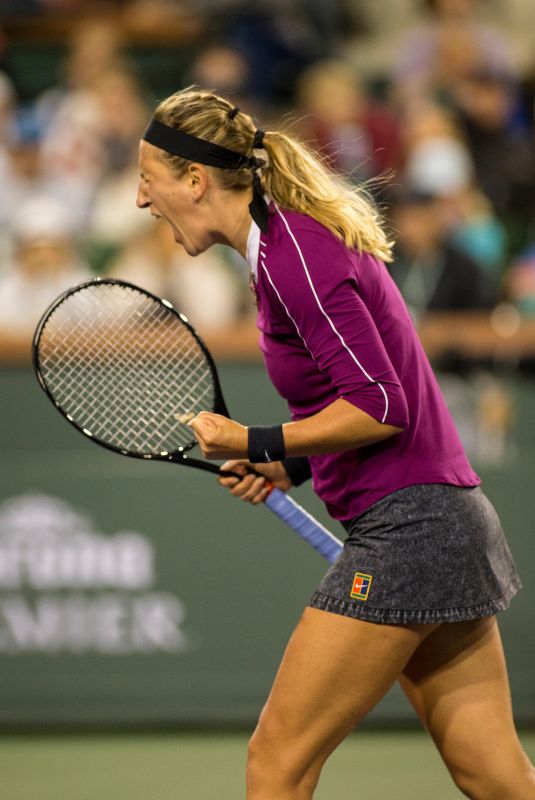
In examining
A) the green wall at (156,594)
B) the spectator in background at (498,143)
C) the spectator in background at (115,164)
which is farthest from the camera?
the spectator in background at (498,143)

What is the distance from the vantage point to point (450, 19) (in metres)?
7.74

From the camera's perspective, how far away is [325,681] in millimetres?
2434

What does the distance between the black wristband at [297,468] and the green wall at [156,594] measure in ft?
5.70

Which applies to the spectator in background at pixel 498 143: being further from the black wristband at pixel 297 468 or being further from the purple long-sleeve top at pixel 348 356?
the purple long-sleeve top at pixel 348 356

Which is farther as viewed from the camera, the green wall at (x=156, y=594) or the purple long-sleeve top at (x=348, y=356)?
the green wall at (x=156, y=594)

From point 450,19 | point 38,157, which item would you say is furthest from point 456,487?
point 450,19

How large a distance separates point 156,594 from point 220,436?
230 centimetres

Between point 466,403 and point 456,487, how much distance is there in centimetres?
216

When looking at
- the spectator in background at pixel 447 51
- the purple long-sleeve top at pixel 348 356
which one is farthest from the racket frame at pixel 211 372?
the spectator in background at pixel 447 51

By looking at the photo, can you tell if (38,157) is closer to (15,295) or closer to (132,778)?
(15,295)

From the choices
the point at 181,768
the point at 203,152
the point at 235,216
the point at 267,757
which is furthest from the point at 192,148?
the point at 181,768

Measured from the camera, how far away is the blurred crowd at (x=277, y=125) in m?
5.48

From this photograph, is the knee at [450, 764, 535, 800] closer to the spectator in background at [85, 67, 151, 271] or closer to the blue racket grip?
the blue racket grip

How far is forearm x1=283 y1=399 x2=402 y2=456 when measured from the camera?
7.73ft
